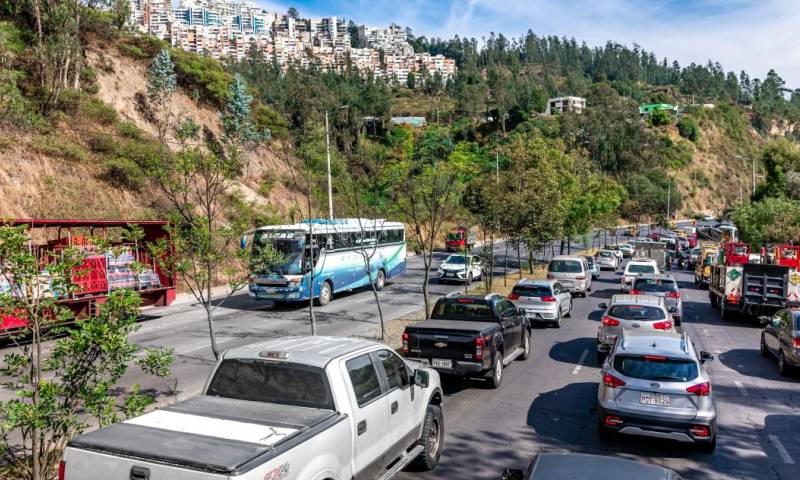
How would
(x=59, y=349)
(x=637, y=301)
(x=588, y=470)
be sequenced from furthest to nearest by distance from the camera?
(x=637, y=301), (x=59, y=349), (x=588, y=470)

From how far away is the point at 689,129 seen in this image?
13725 centimetres

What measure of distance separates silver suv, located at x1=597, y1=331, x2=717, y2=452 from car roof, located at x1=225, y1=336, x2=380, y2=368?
12.9 ft

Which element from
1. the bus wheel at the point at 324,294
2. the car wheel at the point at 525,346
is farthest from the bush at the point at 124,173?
the car wheel at the point at 525,346

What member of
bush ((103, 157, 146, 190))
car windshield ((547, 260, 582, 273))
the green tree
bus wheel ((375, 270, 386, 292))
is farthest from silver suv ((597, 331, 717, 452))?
bush ((103, 157, 146, 190))

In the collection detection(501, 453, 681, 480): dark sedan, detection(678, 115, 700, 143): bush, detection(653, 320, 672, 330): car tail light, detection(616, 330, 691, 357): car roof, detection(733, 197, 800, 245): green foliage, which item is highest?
detection(678, 115, 700, 143): bush

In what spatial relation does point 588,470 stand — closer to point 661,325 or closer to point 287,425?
point 287,425

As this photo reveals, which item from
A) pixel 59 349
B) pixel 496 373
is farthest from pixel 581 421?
pixel 59 349

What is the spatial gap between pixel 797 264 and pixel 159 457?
22.7 m

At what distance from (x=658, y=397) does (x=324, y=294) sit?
1745cm

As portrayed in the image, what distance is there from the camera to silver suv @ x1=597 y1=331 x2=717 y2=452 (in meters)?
8.55

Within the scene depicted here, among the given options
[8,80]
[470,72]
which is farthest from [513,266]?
[470,72]

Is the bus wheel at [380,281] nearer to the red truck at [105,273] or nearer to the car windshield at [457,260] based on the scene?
the car windshield at [457,260]

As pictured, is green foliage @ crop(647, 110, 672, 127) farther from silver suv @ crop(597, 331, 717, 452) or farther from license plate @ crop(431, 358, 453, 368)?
silver suv @ crop(597, 331, 717, 452)

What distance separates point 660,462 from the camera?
850 centimetres
